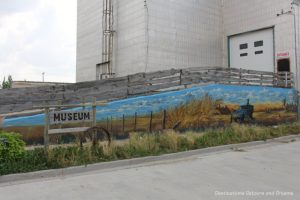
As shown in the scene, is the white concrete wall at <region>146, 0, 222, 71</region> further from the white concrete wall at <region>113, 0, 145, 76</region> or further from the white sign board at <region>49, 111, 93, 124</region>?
Result: the white sign board at <region>49, 111, 93, 124</region>

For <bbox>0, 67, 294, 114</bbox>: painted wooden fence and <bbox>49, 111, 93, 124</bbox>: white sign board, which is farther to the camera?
<bbox>0, 67, 294, 114</bbox>: painted wooden fence

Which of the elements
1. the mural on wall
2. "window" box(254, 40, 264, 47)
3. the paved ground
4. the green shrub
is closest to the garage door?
"window" box(254, 40, 264, 47)

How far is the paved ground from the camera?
230 inches

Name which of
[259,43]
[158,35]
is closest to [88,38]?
[158,35]

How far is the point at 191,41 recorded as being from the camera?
2098cm

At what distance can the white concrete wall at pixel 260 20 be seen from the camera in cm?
1949

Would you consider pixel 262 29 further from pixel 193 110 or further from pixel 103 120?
pixel 103 120

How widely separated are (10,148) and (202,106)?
28.8 feet

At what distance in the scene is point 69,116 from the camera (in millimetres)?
8914

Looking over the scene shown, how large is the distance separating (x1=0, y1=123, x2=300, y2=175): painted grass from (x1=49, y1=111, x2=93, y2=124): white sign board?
72cm

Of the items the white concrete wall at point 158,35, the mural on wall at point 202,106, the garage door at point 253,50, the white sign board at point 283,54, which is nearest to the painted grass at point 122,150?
the mural on wall at point 202,106

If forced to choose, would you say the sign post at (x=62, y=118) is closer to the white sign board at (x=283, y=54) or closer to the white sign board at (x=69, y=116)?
the white sign board at (x=69, y=116)

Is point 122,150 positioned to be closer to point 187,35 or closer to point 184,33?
point 184,33

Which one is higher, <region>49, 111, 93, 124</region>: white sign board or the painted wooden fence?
the painted wooden fence
